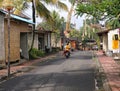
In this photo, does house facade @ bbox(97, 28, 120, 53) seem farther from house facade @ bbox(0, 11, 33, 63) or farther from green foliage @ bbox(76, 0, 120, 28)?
green foliage @ bbox(76, 0, 120, 28)

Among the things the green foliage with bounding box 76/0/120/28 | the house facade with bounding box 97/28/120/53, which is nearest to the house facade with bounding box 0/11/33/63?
the house facade with bounding box 97/28/120/53

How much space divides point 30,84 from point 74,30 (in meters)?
89.0

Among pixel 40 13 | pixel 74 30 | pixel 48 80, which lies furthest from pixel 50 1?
pixel 74 30

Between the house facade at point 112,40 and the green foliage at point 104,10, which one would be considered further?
the house facade at point 112,40

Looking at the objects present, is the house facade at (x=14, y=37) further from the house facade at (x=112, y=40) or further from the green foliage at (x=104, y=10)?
the green foliage at (x=104, y=10)

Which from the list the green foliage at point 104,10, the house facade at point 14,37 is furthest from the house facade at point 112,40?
the green foliage at point 104,10

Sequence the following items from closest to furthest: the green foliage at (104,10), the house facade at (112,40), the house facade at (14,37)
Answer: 1. the green foliage at (104,10)
2. the house facade at (112,40)
3. the house facade at (14,37)

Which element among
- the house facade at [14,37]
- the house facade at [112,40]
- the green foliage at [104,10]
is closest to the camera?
the green foliage at [104,10]

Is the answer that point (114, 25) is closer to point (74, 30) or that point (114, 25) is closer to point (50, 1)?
point (50, 1)

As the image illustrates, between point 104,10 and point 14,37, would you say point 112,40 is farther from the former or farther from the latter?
point 104,10

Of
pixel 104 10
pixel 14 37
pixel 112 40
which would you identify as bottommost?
pixel 112 40

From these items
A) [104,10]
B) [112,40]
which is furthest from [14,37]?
[104,10]

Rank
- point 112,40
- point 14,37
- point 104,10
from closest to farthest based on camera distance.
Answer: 1. point 104,10
2. point 112,40
3. point 14,37

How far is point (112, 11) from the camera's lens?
12.3m
